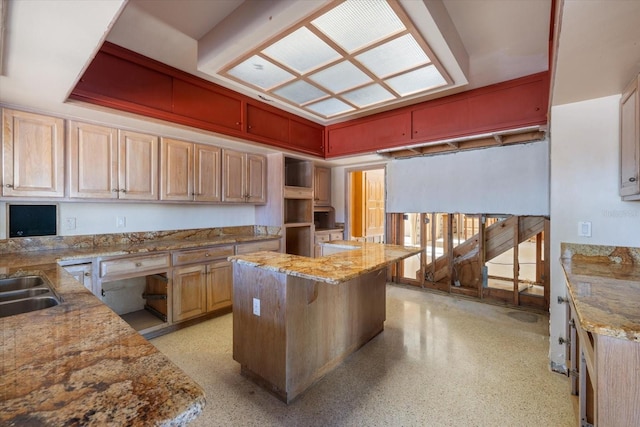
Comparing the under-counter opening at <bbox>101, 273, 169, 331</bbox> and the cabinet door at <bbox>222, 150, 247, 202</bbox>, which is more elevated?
the cabinet door at <bbox>222, 150, 247, 202</bbox>

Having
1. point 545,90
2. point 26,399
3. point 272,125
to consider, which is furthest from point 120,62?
point 545,90

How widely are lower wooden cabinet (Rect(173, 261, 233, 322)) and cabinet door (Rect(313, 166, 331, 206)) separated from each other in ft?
7.78

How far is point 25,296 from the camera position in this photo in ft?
5.24

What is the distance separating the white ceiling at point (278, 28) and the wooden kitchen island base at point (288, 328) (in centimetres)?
166

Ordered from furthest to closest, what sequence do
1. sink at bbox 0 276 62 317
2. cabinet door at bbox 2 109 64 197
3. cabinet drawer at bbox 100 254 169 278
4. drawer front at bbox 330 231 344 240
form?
drawer front at bbox 330 231 344 240
cabinet drawer at bbox 100 254 169 278
cabinet door at bbox 2 109 64 197
sink at bbox 0 276 62 317

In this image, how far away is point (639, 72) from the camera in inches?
67.7

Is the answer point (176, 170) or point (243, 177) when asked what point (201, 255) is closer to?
point (176, 170)

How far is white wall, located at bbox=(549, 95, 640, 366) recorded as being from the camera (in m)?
2.07

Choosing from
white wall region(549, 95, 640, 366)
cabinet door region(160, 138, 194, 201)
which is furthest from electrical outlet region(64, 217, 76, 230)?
white wall region(549, 95, 640, 366)

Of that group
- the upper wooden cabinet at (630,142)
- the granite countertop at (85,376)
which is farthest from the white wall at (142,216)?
the upper wooden cabinet at (630,142)

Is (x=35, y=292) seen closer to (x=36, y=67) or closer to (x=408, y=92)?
(x=36, y=67)

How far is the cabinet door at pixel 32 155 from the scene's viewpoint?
231cm

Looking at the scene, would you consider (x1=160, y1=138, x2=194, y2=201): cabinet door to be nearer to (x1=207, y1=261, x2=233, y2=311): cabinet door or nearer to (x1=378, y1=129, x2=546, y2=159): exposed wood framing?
(x1=207, y1=261, x2=233, y2=311): cabinet door

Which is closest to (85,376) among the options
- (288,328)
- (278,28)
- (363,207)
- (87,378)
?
(87,378)
